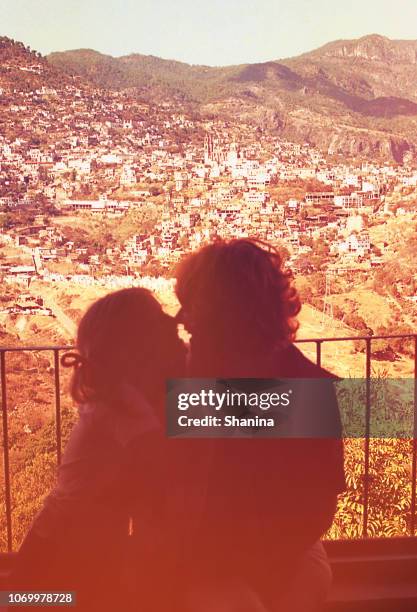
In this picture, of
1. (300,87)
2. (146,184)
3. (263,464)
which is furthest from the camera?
(146,184)

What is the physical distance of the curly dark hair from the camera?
126 cm

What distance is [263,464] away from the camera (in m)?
1.23

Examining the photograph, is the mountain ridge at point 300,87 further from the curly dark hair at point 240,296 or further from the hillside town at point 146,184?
the curly dark hair at point 240,296

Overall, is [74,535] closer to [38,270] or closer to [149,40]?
[149,40]

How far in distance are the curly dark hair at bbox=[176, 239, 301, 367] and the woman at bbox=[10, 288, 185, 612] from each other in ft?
0.31

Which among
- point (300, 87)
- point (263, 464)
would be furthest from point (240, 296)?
point (300, 87)

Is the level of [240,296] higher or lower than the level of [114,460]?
higher

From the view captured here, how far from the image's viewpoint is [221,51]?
3174mm

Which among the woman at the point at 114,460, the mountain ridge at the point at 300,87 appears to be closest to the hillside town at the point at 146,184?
the mountain ridge at the point at 300,87

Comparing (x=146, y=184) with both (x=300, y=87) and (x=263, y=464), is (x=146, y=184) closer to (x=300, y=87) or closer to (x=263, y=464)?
(x=300, y=87)

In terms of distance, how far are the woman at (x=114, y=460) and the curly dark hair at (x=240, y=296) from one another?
0.31 feet

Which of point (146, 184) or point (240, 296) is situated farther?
point (146, 184)

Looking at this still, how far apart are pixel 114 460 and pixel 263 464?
0.97 feet

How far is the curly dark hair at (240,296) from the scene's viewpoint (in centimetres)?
126
